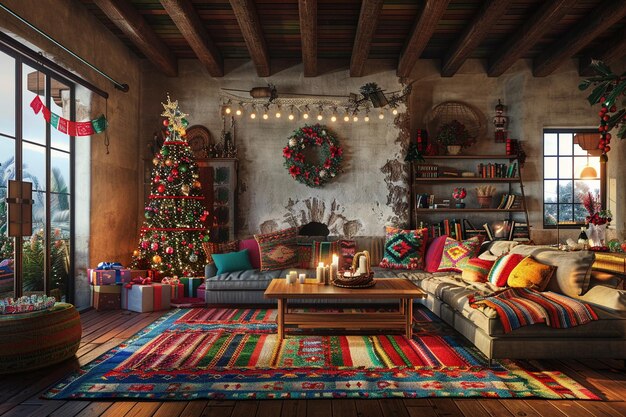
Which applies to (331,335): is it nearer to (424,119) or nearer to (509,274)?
(509,274)

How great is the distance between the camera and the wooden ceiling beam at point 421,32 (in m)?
4.56

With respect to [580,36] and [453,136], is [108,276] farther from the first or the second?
[580,36]

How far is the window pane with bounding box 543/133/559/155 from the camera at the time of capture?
22.8ft

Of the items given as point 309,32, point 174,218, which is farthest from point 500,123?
point 174,218

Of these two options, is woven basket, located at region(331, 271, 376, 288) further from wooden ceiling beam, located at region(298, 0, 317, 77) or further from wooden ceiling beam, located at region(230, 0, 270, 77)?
wooden ceiling beam, located at region(230, 0, 270, 77)

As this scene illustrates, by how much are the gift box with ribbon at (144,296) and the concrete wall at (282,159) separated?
2.04 meters

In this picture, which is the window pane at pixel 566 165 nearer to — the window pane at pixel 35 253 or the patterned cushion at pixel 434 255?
the patterned cushion at pixel 434 255

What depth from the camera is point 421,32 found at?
5223mm

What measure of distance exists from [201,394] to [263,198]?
14.6 ft

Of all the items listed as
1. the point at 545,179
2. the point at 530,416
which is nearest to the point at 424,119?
the point at 545,179

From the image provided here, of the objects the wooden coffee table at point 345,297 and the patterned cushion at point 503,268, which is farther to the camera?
the patterned cushion at point 503,268

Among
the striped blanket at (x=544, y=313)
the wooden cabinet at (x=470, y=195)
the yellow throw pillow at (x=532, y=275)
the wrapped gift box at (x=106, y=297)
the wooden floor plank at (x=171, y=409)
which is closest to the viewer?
the wooden floor plank at (x=171, y=409)

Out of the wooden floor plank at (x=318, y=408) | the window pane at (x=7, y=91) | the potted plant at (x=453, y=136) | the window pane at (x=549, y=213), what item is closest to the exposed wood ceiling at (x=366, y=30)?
the potted plant at (x=453, y=136)

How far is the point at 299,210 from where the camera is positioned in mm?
6945
